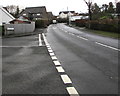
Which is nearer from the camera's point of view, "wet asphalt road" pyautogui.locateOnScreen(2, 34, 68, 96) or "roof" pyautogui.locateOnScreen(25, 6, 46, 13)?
"wet asphalt road" pyautogui.locateOnScreen(2, 34, 68, 96)

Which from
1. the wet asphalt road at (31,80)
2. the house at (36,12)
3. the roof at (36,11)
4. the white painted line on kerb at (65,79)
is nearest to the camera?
the wet asphalt road at (31,80)

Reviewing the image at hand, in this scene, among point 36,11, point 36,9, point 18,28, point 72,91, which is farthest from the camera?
point 36,9

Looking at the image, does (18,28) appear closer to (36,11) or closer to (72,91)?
(72,91)

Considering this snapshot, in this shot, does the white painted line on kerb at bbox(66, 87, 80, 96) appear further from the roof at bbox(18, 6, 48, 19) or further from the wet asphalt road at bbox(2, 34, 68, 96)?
the roof at bbox(18, 6, 48, 19)

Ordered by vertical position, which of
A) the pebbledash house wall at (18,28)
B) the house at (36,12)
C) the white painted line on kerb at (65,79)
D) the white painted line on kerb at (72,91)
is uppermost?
the house at (36,12)

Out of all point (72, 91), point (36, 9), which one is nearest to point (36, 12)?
point (36, 9)

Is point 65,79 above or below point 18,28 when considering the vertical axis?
below

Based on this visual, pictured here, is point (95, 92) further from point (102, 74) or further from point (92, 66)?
point (92, 66)

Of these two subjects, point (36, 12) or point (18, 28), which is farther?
point (36, 12)

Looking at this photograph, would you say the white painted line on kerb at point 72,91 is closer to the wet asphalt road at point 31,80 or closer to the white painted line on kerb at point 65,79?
the wet asphalt road at point 31,80

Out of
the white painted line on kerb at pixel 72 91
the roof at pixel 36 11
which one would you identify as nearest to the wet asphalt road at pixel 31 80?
the white painted line on kerb at pixel 72 91

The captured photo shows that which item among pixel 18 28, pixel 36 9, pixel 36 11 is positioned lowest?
pixel 18 28

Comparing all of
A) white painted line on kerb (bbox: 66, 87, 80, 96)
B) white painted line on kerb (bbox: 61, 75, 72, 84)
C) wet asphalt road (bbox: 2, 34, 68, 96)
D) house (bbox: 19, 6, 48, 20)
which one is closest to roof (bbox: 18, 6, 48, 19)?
house (bbox: 19, 6, 48, 20)

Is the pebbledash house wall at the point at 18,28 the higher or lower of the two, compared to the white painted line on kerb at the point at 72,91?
higher
